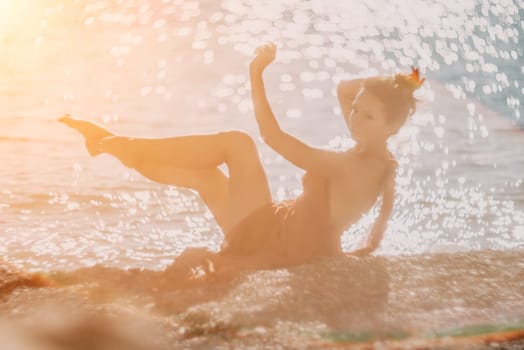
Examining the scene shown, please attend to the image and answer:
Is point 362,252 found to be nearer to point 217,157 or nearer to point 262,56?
point 217,157

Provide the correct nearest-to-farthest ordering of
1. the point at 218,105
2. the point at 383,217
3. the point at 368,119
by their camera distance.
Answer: the point at 368,119
the point at 383,217
the point at 218,105

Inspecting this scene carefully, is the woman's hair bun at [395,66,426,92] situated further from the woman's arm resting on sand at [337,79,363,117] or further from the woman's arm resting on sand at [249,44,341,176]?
the woman's arm resting on sand at [249,44,341,176]

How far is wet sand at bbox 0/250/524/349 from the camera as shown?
11.3 feet

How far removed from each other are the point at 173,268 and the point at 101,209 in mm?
3194

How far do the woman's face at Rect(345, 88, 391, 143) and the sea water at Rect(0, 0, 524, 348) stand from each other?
43 centimetres

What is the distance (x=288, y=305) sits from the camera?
3.76 metres

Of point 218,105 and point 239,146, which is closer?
point 239,146

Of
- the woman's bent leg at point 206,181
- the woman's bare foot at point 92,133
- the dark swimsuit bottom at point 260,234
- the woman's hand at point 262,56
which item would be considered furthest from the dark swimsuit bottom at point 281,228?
the woman's bare foot at point 92,133

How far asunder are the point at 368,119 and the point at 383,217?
582mm

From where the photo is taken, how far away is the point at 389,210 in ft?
14.6

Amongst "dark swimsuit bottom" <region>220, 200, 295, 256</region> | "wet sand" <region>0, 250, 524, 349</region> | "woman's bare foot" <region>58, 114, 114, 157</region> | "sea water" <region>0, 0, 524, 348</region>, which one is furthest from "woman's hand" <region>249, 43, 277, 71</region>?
"woman's bare foot" <region>58, 114, 114, 157</region>

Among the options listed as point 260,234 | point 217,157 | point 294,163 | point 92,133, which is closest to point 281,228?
point 260,234

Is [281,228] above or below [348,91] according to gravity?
below

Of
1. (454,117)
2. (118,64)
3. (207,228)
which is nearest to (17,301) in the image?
(207,228)
